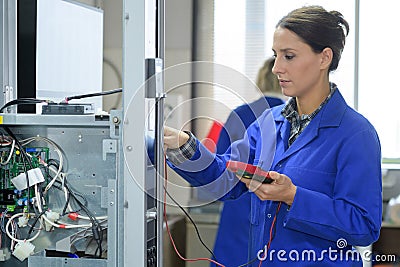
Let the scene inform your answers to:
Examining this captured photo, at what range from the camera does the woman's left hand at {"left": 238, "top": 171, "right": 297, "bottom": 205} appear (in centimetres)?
139

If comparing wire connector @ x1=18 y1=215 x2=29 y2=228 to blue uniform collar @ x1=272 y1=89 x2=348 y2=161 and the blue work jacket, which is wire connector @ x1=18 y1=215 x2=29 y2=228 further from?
blue uniform collar @ x1=272 y1=89 x2=348 y2=161

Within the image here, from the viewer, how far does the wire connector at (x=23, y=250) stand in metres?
1.42

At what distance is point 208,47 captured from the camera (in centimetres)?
322

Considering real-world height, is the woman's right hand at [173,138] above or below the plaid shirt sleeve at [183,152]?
above

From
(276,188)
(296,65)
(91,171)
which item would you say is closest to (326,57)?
(296,65)

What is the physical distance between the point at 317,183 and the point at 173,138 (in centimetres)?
35

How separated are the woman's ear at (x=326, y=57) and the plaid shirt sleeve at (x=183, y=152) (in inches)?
15.4

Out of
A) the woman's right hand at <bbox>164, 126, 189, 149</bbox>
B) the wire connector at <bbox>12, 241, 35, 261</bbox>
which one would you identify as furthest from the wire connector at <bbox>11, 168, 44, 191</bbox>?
the woman's right hand at <bbox>164, 126, 189, 149</bbox>

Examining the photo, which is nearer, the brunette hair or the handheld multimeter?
the handheld multimeter

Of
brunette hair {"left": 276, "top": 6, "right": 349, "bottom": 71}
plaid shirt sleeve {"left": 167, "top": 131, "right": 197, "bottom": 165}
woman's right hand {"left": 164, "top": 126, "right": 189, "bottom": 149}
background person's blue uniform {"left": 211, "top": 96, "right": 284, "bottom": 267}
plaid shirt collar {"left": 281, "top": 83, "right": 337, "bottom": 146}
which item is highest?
brunette hair {"left": 276, "top": 6, "right": 349, "bottom": 71}

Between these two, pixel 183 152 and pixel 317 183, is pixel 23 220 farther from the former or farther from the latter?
pixel 317 183

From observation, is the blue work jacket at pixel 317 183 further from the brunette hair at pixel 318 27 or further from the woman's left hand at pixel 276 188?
the brunette hair at pixel 318 27

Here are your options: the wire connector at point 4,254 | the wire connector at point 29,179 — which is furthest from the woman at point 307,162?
the wire connector at point 4,254

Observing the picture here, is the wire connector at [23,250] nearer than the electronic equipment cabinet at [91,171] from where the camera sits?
No
